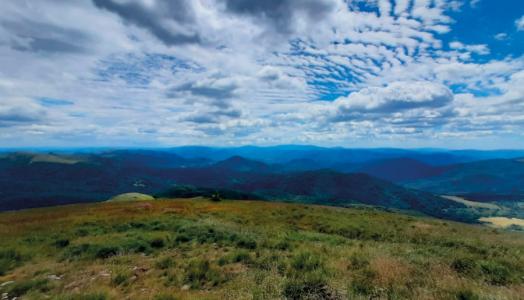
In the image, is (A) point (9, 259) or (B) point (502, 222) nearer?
(A) point (9, 259)

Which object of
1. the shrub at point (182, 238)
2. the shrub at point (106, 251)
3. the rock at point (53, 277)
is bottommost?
the shrub at point (182, 238)

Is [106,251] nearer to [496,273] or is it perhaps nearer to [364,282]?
[364,282]

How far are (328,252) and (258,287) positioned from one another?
16.9 ft

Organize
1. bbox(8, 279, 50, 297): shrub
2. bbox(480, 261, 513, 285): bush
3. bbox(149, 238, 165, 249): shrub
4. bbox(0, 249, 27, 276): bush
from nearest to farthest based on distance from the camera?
bbox(8, 279, 50, 297): shrub
bbox(480, 261, 513, 285): bush
bbox(0, 249, 27, 276): bush
bbox(149, 238, 165, 249): shrub

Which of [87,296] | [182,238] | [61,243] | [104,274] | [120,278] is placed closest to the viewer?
[87,296]

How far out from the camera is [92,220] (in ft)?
76.4

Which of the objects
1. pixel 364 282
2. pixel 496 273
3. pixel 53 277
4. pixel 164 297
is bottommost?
pixel 53 277

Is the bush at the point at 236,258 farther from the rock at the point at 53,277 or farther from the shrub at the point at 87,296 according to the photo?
the rock at the point at 53,277

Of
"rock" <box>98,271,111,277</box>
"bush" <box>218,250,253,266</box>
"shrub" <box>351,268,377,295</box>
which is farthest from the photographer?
"bush" <box>218,250,253,266</box>

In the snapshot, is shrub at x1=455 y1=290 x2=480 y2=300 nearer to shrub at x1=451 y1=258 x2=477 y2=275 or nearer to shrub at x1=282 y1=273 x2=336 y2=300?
shrub at x1=451 y1=258 x2=477 y2=275

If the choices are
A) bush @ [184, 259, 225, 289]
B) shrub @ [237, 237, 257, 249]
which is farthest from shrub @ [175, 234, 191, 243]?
bush @ [184, 259, 225, 289]

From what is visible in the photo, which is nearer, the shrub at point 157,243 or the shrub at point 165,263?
the shrub at point 165,263

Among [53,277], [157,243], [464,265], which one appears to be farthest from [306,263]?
[53,277]

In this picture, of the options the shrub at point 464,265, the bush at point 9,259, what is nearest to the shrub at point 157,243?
the bush at point 9,259
